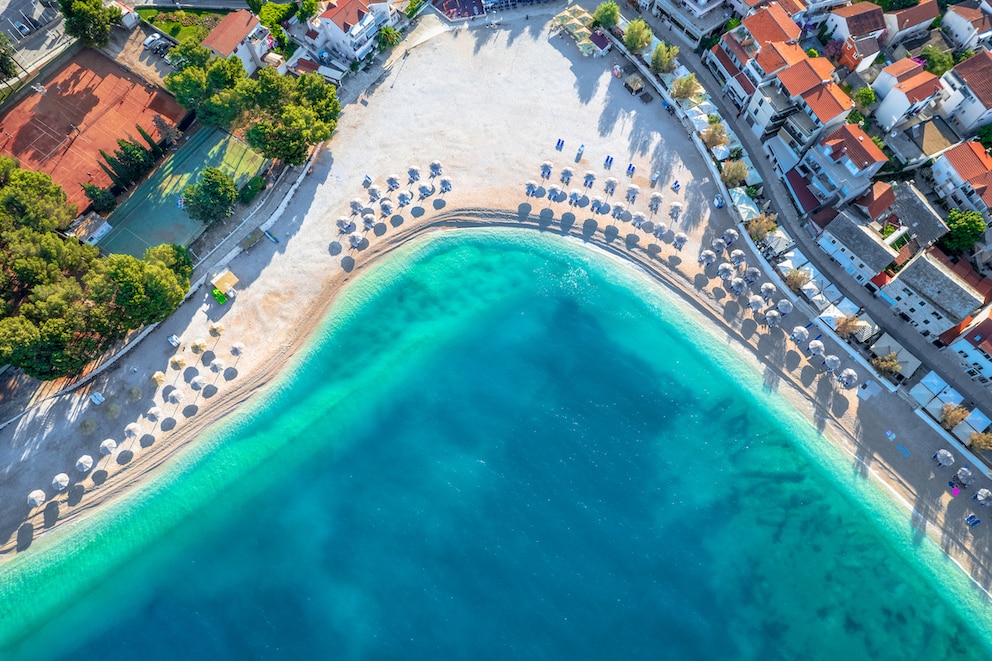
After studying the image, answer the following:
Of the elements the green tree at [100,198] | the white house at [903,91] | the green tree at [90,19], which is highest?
the white house at [903,91]

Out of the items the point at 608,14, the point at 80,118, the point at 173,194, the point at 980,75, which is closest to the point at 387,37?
the point at 608,14

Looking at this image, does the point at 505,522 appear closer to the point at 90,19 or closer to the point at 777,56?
the point at 777,56

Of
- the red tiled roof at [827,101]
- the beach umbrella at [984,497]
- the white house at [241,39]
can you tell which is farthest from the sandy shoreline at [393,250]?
the white house at [241,39]

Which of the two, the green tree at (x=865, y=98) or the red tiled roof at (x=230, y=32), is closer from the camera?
the green tree at (x=865, y=98)

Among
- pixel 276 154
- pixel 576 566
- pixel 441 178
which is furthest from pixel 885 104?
pixel 276 154

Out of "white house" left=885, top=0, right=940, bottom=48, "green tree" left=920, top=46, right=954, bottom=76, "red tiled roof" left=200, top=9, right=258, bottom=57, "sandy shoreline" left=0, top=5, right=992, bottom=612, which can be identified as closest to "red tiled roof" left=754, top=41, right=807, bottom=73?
"sandy shoreline" left=0, top=5, right=992, bottom=612

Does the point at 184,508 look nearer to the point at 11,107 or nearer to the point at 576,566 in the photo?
the point at 576,566

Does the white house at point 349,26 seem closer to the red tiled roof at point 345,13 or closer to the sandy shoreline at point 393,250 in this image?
the red tiled roof at point 345,13
